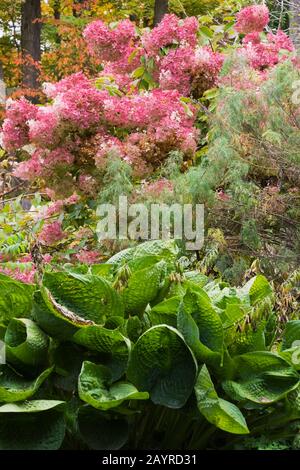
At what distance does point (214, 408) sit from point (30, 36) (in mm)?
11641

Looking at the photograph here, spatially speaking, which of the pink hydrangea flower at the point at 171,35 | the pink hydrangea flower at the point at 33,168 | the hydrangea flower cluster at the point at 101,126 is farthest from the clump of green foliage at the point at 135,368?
the pink hydrangea flower at the point at 171,35

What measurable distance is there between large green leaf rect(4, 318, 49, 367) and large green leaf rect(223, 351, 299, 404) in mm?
481

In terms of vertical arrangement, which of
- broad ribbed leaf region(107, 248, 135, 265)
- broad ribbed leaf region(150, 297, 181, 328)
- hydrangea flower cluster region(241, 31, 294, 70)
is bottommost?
broad ribbed leaf region(107, 248, 135, 265)

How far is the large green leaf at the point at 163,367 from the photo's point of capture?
1735 millimetres

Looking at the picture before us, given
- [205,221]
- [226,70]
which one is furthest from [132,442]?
[226,70]

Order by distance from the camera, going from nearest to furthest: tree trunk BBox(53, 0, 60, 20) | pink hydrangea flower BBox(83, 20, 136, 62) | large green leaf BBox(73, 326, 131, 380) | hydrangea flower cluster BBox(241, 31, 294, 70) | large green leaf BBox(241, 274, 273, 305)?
large green leaf BBox(73, 326, 131, 380) → large green leaf BBox(241, 274, 273, 305) → hydrangea flower cluster BBox(241, 31, 294, 70) → pink hydrangea flower BBox(83, 20, 136, 62) → tree trunk BBox(53, 0, 60, 20)

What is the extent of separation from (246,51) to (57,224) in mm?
1870

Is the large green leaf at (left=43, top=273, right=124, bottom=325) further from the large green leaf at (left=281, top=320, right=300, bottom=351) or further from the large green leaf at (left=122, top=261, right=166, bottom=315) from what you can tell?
the large green leaf at (left=281, top=320, right=300, bottom=351)

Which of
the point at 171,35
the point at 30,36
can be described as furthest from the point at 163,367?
the point at 30,36

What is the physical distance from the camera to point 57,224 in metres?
4.95

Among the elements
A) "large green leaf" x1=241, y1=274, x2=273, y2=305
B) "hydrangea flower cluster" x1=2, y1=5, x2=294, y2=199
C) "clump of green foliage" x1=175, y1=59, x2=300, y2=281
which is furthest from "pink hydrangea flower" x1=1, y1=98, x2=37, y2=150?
"large green leaf" x1=241, y1=274, x2=273, y2=305

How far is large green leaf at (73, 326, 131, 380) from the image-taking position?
1732 mm
